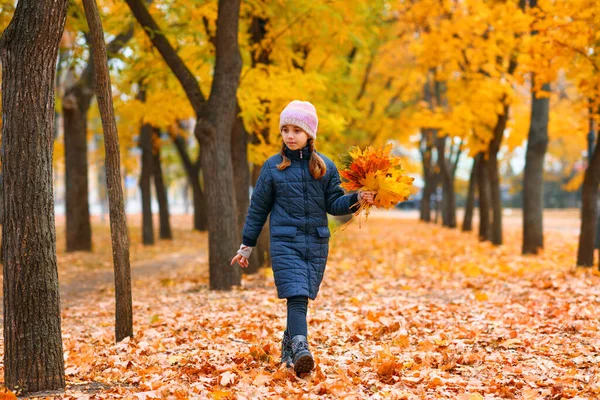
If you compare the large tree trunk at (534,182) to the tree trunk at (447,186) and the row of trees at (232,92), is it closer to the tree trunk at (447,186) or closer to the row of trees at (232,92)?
the row of trees at (232,92)

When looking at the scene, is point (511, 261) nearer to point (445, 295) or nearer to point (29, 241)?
point (445, 295)

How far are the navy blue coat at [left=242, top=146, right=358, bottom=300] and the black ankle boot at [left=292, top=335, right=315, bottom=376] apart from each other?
0.32 m

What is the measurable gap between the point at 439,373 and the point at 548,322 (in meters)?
2.52

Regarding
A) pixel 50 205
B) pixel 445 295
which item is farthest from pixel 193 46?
pixel 50 205

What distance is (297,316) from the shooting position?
16.1ft

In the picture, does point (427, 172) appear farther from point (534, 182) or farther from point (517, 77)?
point (517, 77)

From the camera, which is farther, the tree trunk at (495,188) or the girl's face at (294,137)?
the tree trunk at (495,188)

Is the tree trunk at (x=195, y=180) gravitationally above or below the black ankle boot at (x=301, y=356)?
above

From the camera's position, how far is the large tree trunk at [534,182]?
14.7 meters

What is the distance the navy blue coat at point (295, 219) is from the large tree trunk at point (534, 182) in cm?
1097

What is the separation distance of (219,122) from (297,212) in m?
5.20

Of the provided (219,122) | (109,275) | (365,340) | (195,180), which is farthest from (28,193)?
(195,180)

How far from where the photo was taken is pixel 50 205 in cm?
456

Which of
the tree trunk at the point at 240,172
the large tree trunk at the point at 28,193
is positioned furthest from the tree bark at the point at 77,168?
the large tree trunk at the point at 28,193
